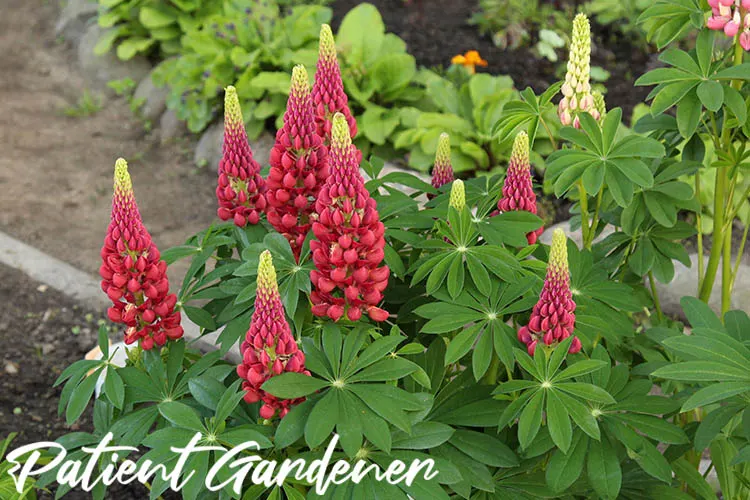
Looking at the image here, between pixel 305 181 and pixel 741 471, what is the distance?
1464 millimetres

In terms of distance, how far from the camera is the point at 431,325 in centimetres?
200

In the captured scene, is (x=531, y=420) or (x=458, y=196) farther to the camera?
(x=458, y=196)

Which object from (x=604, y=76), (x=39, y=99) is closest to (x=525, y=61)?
(x=604, y=76)

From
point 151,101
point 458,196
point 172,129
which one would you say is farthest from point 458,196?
point 151,101

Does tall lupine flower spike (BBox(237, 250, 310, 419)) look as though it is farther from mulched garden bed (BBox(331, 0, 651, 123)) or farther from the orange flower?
mulched garden bed (BBox(331, 0, 651, 123))

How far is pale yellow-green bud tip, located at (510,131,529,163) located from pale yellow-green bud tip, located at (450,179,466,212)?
15cm

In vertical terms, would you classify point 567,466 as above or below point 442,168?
below

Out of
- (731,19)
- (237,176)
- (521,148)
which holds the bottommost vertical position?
(237,176)

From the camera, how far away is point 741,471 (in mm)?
2471

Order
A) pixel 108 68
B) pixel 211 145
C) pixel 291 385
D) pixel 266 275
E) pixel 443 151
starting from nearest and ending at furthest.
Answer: pixel 266 275
pixel 291 385
pixel 443 151
pixel 211 145
pixel 108 68

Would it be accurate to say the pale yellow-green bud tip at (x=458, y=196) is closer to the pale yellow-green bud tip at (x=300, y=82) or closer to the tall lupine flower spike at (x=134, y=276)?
the pale yellow-green bud tip at (x=300, y=82)

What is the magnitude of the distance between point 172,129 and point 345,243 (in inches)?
202

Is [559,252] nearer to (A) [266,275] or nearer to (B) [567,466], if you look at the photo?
(B) [567,466]

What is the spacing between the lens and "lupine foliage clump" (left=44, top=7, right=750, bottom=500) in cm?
187
